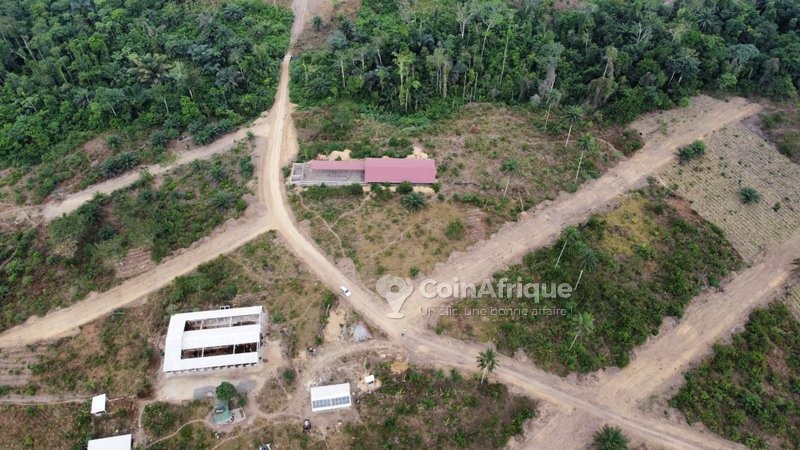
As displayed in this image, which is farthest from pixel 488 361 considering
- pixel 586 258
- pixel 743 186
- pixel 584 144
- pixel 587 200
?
pixel 743 186

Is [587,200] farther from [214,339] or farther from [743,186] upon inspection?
[214,339]

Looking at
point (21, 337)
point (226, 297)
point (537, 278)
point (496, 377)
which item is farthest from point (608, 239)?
point (21, 337)

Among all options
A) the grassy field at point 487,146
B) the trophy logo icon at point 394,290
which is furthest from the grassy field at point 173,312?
the grassy field at point 487,146

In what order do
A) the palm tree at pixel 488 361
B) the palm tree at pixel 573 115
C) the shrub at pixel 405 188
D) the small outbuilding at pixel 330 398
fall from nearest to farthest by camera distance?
the palm tree at pixel 488 361, the small outbuilding at pixel 330 398, the shrub at pixel 405 188, the palm tree at pixel 573 115

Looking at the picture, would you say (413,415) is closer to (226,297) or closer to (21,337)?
(226,297)

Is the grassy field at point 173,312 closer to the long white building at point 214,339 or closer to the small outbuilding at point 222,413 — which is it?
the long white building at point 214,339

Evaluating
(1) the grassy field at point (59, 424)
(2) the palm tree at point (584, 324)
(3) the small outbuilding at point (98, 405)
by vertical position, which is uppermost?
(2) the palm tree at point (584, 324)
